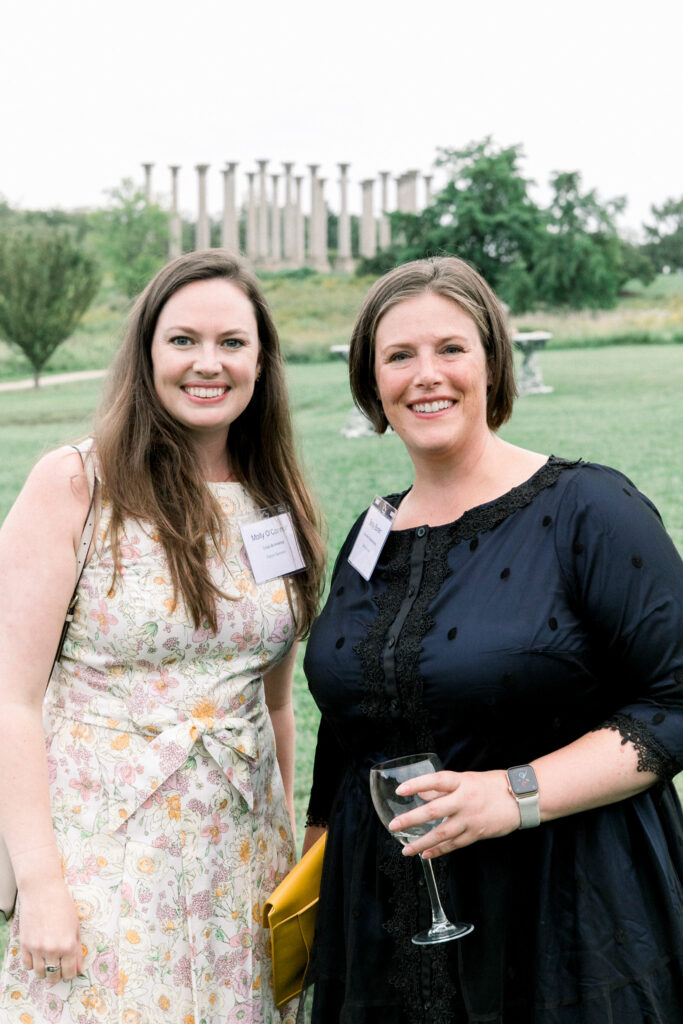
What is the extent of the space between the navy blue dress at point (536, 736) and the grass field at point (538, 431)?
2.84m

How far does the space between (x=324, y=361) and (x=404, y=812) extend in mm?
21405

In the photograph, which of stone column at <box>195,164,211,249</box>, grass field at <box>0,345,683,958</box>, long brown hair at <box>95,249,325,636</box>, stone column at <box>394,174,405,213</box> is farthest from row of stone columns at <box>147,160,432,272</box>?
long brown hair at <box>95,249,325,636</box>

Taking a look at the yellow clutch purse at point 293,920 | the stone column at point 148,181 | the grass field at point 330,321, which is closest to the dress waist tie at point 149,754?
the yellow clutch purse at point 293,920

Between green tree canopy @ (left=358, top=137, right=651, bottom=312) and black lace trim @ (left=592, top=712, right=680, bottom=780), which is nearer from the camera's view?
black lace trim @ (left=592, top=712, right=680, bottom=780)

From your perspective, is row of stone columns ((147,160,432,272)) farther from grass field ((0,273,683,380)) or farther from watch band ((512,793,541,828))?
watch band ((512,793,541,828))

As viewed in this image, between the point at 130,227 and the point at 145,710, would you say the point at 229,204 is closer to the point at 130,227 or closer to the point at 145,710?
the point at 130,227

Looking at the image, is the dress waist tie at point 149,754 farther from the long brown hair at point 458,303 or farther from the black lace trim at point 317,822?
the long brown hair at point 458,303

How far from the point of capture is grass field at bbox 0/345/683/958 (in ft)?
31.2

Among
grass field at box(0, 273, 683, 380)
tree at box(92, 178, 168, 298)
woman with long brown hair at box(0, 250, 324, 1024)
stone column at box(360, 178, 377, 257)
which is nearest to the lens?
woman with long brown hair at box(0, 250, 324, 1024)

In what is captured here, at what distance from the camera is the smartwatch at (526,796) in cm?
173

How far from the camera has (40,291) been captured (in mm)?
26047

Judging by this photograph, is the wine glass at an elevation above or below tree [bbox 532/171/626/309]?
below

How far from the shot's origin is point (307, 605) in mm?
2389

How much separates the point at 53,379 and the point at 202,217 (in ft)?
101
